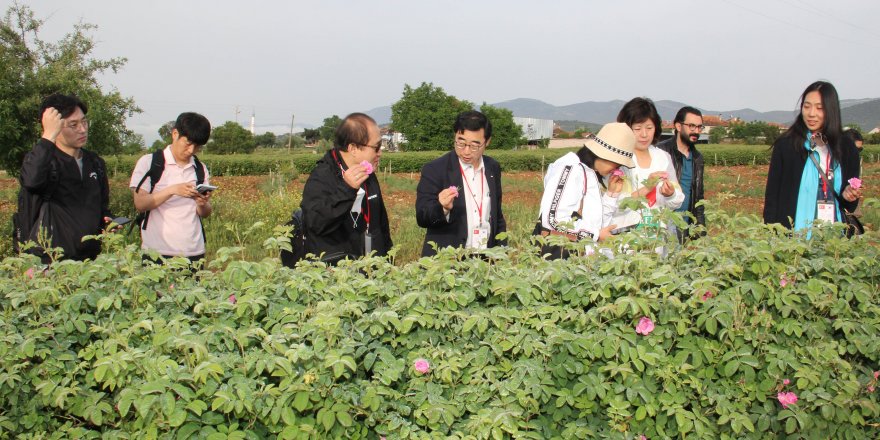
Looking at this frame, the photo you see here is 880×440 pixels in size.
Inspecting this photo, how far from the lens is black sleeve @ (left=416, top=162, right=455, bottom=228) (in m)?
3.71

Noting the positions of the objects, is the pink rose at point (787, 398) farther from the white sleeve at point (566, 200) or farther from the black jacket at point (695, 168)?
the black jacket at point (695, 168)

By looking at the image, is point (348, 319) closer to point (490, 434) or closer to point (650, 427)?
point (490, 434)

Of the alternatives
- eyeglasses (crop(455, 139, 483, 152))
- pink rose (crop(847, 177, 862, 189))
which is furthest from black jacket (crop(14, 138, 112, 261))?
pink rose (crop(847, 177, 862, 189))

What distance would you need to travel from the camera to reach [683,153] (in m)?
4.91

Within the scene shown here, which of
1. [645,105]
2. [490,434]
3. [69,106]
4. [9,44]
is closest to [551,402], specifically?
[490,434]

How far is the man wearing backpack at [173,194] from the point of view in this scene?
12.6 ft

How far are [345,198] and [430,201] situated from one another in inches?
30.2

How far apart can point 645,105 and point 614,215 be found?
94 cm

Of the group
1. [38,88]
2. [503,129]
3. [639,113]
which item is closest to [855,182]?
[639,113]

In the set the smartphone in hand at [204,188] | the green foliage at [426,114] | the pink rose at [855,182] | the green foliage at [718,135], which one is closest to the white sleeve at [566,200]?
the pink rose at [855,182]

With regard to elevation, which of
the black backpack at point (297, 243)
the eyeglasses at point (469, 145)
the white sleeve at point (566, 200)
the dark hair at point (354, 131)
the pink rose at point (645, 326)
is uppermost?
the dark hair at point (354, 131)

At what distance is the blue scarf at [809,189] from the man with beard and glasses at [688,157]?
33.8 inches

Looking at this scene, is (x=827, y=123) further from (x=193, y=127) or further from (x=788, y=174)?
(x=193, y=127)

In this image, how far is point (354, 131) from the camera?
10.6 feet
